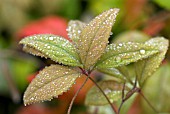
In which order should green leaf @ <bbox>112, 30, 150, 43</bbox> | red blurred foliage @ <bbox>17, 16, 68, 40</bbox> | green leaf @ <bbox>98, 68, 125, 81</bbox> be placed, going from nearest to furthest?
green leaf @ <bbox>98, 68, 125, 81</bbox>
green leaf @ <bbox>112, 30, 150, 43</bbox>
red blurred foliage @ <bbox>17, 16, 68, 40</bbox>

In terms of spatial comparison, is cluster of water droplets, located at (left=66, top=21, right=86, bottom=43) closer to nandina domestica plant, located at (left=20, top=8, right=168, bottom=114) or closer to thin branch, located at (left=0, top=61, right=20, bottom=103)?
nandina domestica plant, located at (left=20, top=8, right=168, bottom=114)

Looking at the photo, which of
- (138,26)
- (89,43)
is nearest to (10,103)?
(138,26)

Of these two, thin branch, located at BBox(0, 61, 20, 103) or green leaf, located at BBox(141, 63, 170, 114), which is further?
thin branch, located at BBox(0, 61, 20, 103)

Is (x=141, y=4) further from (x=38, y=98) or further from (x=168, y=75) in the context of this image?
(x=38, y=98)

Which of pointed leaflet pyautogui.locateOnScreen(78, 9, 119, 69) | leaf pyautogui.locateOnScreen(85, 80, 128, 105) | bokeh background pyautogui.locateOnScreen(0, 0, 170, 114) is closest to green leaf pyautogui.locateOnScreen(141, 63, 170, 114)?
bokeh background pyautogui.locateOnScreen(0, 0, 170, 114)

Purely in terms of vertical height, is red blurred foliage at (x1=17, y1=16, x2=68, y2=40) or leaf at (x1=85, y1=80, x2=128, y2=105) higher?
red blurred foliage at (x1=17, y1=16, x2=68, y2=40)

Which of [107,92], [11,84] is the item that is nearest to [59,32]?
[11,84]
